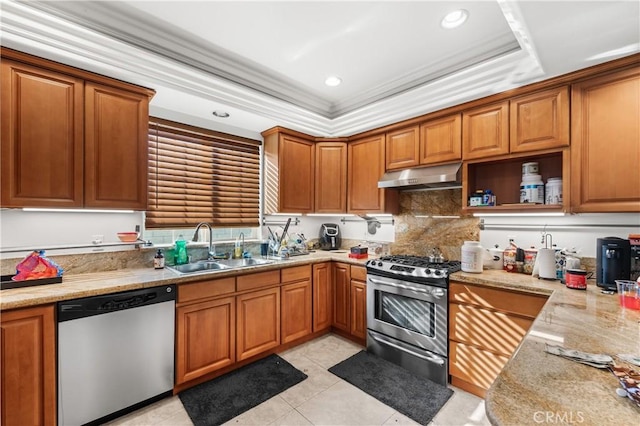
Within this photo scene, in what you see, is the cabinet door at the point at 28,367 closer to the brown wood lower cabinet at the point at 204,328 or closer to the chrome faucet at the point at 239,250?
the brown wood lower cabinet at the point at 204,328

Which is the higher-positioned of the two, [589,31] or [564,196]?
[589,31]

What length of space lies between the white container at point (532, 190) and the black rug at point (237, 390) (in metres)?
2.42

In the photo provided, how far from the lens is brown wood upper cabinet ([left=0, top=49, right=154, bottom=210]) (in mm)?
1788

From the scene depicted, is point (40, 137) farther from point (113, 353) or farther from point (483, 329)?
point (483, 329)

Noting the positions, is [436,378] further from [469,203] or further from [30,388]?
[30,388]

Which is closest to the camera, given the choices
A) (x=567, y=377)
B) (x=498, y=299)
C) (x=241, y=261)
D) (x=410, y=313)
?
(x=567, y=377)

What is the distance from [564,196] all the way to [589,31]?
1.09 metres

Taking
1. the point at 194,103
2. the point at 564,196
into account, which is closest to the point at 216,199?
the point at 194,103

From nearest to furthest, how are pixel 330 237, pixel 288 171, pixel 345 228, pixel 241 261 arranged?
pixel 241 261 → pixel 288 171 → pixel 330 237 → pixel 345 228

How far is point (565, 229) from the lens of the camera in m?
2.33

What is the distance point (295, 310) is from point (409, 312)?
1146mm

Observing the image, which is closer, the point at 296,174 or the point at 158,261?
the point at 158,261

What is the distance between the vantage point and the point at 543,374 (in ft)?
2.80

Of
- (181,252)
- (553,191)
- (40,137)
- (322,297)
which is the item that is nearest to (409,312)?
(322,297)
